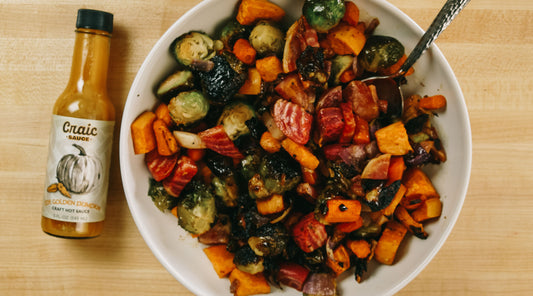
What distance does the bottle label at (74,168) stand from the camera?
60.9 inches

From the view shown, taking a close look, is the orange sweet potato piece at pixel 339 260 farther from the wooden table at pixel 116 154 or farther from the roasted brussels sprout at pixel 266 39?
the roasted brussels sprout at pixel 266 39

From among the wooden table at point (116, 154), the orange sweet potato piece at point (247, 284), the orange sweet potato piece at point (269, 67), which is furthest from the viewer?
the wooden table at point (116, 154)

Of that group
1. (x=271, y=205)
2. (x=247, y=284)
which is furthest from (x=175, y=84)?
(x=247, y=284)

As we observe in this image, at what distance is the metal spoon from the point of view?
4.54ft

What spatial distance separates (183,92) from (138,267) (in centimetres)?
86

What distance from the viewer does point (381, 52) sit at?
1.45 metres

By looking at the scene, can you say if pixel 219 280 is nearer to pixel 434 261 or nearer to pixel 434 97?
pixel 434 261

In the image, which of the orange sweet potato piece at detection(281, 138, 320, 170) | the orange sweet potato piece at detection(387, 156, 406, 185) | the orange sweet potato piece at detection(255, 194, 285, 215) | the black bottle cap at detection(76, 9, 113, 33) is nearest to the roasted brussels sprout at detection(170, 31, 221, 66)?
the black bottle cap at detection(76, 9, 113, 33)

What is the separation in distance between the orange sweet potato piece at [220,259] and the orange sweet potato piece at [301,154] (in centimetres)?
51

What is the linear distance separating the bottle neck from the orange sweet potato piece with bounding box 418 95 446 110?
1262mm

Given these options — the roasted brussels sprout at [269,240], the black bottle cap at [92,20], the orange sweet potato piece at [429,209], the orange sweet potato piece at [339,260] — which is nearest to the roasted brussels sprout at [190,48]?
the black bottle cap at [92,20]

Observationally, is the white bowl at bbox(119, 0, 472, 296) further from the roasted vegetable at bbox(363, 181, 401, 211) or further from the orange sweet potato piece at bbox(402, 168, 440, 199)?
the roasted vegetable at bbox(363, 181, 401, 211)

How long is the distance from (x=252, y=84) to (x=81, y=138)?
0.70 meters

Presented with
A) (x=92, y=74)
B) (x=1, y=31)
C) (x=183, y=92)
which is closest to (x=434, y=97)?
(x=183, y=92)
